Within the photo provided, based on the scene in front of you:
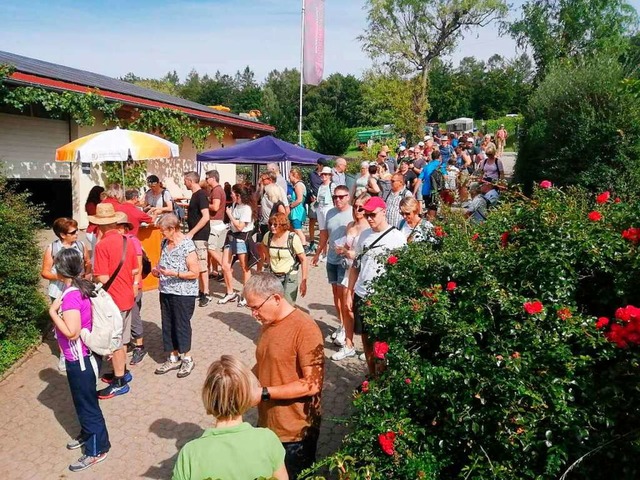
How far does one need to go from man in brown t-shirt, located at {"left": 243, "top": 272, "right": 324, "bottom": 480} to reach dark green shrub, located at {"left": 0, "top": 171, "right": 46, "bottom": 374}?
163 inches

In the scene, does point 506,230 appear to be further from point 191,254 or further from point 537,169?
point 537,169

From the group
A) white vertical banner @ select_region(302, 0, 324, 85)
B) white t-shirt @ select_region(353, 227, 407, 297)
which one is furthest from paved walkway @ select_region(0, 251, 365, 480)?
white vertical banner @ select_region(302, 0, 324, 85)

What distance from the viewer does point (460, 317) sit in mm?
2779

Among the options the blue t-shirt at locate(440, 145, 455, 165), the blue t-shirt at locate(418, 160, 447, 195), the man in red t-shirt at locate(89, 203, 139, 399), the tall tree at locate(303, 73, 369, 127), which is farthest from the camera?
the tall tree at locate(303, 73, 369, 127)

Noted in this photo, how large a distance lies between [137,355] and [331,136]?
29334 millimetres

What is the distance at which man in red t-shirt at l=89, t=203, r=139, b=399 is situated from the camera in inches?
196

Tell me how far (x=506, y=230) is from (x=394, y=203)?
4497mm

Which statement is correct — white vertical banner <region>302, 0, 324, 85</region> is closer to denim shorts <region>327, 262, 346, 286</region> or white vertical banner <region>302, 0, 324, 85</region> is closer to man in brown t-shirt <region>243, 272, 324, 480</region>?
denim shorts <region>327, 262, 346, 286</region>

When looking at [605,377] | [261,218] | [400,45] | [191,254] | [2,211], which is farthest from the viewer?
[400,45]

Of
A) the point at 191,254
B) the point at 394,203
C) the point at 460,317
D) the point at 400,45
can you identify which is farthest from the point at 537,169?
the point at 400,45

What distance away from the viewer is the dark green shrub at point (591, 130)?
9.22 meters

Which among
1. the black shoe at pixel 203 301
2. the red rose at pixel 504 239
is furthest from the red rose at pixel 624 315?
the black shoe at pixel 203 301

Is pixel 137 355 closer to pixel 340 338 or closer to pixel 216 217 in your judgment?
pixel 340 338

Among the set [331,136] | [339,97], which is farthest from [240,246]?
[339,97]
